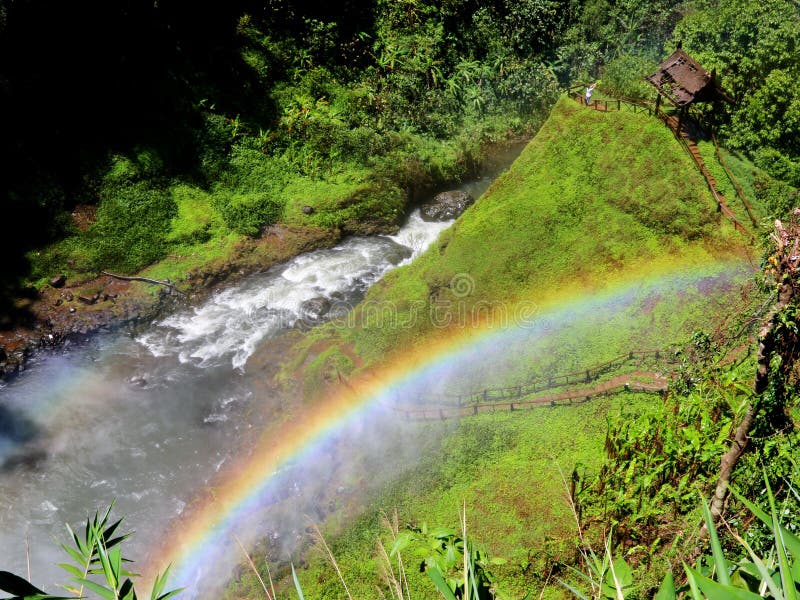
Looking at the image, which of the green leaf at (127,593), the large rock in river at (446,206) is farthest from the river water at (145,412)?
the green leaf at (127,593)

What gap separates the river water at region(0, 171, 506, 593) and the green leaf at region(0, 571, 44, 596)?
40.1 ft

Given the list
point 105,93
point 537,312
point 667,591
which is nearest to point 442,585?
point 667,591

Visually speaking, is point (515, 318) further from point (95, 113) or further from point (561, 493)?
point (95, 113)

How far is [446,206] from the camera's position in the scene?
21.7 m

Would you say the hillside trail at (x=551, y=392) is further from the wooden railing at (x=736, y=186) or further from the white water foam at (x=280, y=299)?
the white water foam at (x=280, y=299)

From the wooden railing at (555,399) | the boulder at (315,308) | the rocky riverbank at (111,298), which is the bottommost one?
the wooden railing at (555,399)

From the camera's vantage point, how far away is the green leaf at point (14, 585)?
278 centimetres

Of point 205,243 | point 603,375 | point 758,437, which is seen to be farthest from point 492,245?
point 205,243

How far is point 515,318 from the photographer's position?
48.3 ft

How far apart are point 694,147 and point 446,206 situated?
9644mm

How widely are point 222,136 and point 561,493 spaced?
1928 cm

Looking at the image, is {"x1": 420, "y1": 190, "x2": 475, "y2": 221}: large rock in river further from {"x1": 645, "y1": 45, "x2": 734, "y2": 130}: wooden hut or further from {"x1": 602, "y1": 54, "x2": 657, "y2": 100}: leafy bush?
{"x1": 645, "y1": 45, "x2": 734, "y2": 130}: wooden hut

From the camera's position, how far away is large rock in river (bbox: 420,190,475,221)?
21484 millimetres

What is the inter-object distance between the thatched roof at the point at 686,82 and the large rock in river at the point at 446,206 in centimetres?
874
